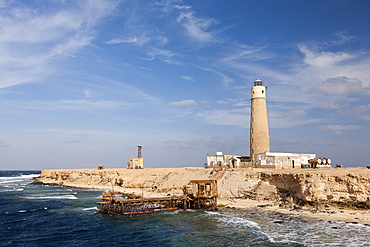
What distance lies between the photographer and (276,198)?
43469 millimetres

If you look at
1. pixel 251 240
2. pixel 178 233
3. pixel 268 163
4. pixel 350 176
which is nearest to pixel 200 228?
pixel 178 233

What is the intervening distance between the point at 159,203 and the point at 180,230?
11048 millimetres

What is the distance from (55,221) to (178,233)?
16.9 meters

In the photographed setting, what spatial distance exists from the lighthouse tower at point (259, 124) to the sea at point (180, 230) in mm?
25331

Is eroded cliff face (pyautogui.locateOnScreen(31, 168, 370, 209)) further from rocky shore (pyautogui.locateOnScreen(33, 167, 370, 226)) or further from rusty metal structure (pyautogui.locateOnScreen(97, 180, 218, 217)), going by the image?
rusty metal structure (pyautogui.locateOnScreen(97, 180, 218, 217))

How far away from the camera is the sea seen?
86.1 ft

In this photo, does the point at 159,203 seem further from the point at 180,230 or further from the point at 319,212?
the point at 319,212

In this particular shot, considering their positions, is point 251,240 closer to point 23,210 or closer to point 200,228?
point 200,228

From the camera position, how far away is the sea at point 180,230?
2623 centimetres

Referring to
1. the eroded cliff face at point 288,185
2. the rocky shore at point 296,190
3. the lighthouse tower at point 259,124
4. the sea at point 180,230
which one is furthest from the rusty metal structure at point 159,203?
the lighthouse tower at point 259,124

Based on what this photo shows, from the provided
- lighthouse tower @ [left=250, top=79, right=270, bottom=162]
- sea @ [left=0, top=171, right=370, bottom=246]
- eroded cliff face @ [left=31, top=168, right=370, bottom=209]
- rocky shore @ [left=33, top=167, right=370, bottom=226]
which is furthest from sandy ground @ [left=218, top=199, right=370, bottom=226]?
lighthouse tower @ [left=250, top=79, right=270, bottom=162]

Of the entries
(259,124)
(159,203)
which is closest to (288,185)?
(159,203)

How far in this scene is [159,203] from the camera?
134 ft

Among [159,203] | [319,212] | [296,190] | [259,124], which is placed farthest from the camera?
[259,124]
